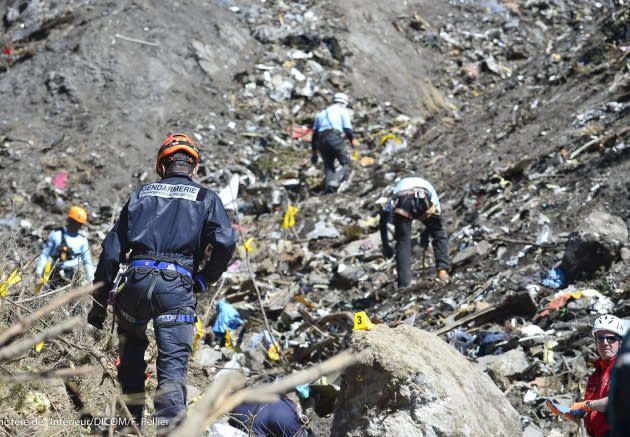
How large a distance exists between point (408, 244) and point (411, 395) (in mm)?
3788

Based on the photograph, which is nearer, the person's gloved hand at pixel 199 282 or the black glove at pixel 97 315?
the person's gloved hand at pixel 199 282

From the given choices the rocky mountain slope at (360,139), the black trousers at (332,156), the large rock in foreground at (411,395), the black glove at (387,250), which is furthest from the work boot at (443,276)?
the black trousers at (332,156)

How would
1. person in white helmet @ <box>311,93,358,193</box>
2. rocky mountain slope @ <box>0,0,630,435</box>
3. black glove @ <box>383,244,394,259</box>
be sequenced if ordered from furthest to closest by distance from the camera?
person in white helmet @ <box>311,93,358,193</box> < black glove @ <box>383,244,394,259</box> < rocky mountain slope @ <box>0,0,630,435</box>

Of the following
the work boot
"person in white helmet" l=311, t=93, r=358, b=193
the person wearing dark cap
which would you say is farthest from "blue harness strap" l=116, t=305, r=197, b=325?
"person in white helmet" l=311, t=93, r=358, b=193

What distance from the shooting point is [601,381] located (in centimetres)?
334

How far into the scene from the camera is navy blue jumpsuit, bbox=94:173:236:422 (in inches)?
127

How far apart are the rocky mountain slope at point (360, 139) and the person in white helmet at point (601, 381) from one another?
1098 mm

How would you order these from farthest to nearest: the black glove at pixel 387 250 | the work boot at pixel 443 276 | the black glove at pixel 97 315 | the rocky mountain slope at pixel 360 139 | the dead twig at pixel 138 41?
the dead twig at pixel 138 41 < the black glove at pixel 387 250 < the work boot at pixel 443 276 < the rocky mountain slope at pixel 360 139 < the black glove at pixel 97 315

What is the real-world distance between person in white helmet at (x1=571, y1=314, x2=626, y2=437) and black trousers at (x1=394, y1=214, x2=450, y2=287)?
3.30 meters

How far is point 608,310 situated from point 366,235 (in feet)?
12.7

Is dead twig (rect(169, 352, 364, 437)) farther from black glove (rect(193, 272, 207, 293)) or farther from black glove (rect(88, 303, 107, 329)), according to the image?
black glove (rect(88, 303, 107, 329))

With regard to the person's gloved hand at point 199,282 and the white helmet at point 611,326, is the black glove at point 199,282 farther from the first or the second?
the white helmet at point 611,326

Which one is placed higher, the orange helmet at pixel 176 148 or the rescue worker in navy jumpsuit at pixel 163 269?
the orange helmet at pixel 176 148

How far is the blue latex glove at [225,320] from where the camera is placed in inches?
252
